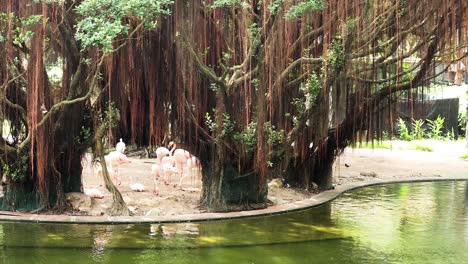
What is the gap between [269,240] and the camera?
6.76 m

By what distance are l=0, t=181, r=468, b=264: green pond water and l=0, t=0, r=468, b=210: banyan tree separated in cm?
101

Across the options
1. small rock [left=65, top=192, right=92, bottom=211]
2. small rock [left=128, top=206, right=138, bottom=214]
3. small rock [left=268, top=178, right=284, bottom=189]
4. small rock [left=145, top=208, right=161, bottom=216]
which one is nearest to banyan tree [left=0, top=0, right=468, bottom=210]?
small rock [left=65, top=192, right=92, bottom=211]

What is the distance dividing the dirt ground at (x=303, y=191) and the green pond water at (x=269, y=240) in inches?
35.9

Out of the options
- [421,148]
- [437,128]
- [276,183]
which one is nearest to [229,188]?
[276,183]

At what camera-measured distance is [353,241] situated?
6.64 m

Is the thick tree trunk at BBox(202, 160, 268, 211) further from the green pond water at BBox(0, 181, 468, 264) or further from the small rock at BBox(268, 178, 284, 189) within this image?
the small rock at BBox(268, 178, 284, 189)

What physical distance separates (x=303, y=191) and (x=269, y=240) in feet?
12.1

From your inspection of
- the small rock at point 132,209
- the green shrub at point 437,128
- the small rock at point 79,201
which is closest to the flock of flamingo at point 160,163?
the small rock at point 79,201

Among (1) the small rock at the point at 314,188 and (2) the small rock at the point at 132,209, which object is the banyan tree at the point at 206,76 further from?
(1) the small rock at the point at 314,188

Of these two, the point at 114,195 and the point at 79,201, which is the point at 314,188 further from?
the point at 79,201

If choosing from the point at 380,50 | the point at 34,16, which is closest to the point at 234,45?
the point at 380,50

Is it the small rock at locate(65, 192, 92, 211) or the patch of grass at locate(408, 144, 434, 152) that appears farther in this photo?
the patch of grass at locate(408, 144, 434, 152)

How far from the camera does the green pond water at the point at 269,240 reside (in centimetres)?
586

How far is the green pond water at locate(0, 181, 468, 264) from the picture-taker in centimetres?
586
